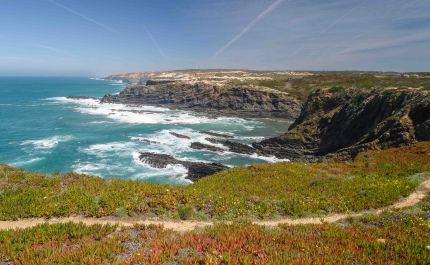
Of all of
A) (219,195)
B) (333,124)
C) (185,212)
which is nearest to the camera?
(185,212)

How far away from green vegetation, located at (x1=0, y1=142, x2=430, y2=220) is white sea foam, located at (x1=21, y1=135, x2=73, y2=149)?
35289 mm

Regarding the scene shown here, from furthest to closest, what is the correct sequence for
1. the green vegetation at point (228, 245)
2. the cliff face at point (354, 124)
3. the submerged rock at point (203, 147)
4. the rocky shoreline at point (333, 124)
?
1. the submerged rock at point (203, 147)
2. the rocky shoreline at point (333, 124)
3. the cliff face at point (354, 124)
4. the green vegetation at point (228, 245)

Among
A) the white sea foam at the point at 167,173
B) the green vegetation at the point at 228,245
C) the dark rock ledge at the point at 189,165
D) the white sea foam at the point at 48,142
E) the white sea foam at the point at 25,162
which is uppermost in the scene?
the green vegetation at the point at 228,245

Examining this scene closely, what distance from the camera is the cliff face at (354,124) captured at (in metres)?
24.1

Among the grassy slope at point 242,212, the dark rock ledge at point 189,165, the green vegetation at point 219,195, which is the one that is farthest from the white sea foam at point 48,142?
the grassy slope at point 242,212

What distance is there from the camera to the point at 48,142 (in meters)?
48.8

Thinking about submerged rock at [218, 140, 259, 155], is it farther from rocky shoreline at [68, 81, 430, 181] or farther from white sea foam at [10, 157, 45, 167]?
white sea foam at [10, 157, 45, 167]

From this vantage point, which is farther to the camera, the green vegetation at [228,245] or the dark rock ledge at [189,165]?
the dark rock ledge at [189,165]

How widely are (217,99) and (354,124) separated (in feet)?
209

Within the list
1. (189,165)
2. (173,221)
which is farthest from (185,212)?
(189,165)

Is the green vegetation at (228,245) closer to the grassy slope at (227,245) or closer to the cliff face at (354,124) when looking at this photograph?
the grassy slope at (227,245)

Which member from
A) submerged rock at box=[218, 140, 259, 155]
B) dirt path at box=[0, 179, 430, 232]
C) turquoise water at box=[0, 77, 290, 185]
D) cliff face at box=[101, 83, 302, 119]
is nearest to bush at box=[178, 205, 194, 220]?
dirt path at box=[0, 179, 430, 232]

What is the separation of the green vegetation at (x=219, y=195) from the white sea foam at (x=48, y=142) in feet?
116

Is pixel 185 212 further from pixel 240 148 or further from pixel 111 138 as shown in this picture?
pixel 111 138
